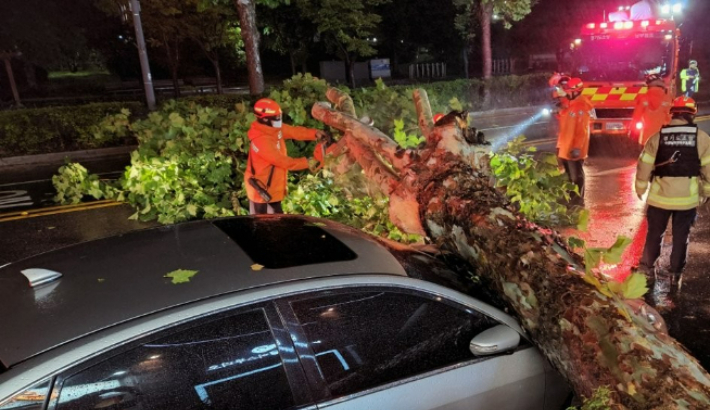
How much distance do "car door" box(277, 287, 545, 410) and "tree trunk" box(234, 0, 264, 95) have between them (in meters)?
12.9

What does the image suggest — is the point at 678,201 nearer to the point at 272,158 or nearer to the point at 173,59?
the point at 272,158

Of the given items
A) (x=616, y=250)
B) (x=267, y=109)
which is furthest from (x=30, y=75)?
(x=616, y=250)

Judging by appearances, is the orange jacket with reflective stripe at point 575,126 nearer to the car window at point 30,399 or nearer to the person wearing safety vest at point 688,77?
the person wearing safety vest at point 688,77

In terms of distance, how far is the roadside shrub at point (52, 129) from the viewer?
521 inches

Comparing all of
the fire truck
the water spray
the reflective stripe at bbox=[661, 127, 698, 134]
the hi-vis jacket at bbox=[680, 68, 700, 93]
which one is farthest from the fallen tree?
the hi-vis jacket at bbox=[680, 68, 700, 93]

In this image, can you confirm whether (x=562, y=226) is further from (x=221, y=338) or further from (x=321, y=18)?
(x=321, y=18)

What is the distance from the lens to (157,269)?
87.4 inches

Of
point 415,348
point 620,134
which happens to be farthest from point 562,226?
point 620,134

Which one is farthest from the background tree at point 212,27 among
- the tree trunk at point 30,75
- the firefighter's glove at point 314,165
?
the firefighter's glove at point 314,165

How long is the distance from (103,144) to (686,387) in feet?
48.5

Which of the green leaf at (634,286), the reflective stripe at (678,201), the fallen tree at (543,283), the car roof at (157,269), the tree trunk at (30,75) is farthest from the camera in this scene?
the tree trunk at (30,75)

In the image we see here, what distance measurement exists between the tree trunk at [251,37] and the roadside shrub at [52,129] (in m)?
3.85

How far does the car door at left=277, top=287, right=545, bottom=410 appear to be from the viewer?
208cm

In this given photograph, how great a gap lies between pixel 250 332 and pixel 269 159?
129 inches
